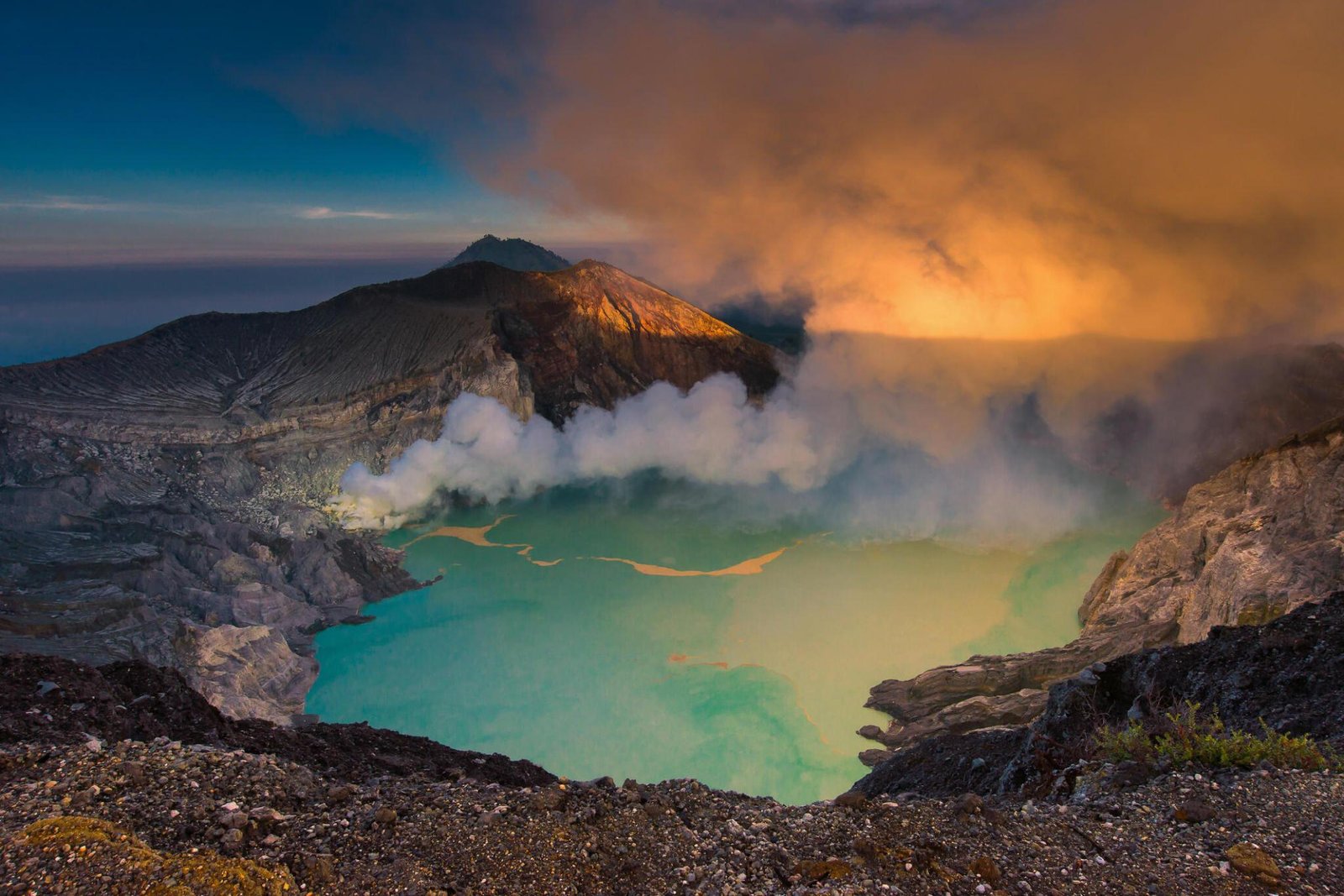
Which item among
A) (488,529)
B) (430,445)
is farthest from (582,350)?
(488,529)

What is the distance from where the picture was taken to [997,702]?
23.5 m

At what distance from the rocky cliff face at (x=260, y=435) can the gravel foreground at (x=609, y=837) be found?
69.7 feet

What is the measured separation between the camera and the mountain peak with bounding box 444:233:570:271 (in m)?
114

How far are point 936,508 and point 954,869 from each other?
40.7m

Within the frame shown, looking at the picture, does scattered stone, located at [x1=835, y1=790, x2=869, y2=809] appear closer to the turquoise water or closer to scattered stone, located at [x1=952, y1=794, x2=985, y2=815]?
scattered stone, located at [x1=952, y1=794, x2=985, y2=815]

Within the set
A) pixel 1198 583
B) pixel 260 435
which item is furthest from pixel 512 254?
pixel 1198 583

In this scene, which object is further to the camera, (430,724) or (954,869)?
(430,724)

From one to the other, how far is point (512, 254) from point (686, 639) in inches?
3786

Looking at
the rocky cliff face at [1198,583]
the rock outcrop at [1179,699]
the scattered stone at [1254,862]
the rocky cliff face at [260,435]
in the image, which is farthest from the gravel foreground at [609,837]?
the rocky cliff face at [260,435]

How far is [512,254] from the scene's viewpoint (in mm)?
115125

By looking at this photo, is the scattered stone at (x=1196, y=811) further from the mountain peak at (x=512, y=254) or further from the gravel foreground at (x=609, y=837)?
the mountain peak at (x=512, y=254)

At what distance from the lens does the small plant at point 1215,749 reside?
7.03 meters

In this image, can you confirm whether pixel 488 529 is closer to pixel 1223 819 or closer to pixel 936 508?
pixel 936 508

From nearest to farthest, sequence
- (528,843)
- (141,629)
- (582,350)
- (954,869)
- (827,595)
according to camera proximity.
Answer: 1. (954,869)
2. (528,843)
3. (141,629)
4. (827,595)
5. (582,350)
